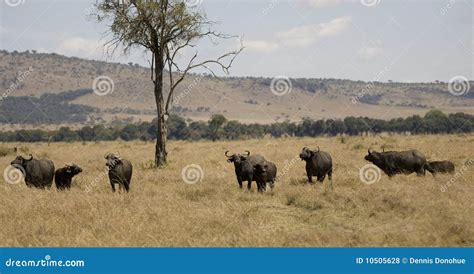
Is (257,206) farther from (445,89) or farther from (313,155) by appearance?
(445,89)

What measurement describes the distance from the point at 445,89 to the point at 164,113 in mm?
201166

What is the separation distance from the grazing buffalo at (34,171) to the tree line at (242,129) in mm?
55054

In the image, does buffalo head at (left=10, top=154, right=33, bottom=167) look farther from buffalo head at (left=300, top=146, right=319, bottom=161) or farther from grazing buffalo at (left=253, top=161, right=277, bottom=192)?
buffalo head at (left=300, top=146, right=319, bottom=161)

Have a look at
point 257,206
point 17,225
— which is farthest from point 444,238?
point 17,225

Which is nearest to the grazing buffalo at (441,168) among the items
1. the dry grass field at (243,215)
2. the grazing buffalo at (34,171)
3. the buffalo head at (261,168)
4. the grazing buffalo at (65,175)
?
the dry grass field at (243,215)

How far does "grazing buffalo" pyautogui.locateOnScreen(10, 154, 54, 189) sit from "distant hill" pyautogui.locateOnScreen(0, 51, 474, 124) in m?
137

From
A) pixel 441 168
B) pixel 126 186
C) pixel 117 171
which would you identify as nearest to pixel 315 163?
pixel 441 168

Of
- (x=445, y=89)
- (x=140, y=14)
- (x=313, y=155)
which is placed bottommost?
(x=313, y=155)

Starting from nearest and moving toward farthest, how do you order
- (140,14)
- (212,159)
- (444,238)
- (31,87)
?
(444,238), (140,14), (212,159), (31,87)

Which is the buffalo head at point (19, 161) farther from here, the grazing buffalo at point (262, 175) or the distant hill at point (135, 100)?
the distant hill at point (135, 100)

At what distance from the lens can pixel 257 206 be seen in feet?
36.8

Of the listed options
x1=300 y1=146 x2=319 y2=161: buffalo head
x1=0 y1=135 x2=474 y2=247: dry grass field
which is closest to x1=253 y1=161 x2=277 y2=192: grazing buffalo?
x1=0 y1=135 x2=474 y2=247: dry grass field

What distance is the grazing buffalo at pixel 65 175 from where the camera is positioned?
1466cm

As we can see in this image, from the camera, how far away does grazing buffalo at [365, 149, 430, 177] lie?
17.0 meters
